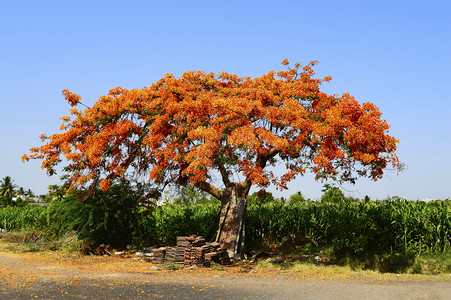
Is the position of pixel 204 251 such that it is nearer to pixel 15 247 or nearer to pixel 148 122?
pixel 148 122

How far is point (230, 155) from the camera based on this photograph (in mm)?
15992

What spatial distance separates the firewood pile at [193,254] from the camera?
1585cm

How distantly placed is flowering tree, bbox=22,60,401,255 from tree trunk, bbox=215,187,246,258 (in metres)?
0.04

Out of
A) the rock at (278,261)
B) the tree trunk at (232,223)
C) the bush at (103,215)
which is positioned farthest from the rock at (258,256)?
the bush at (103,215)

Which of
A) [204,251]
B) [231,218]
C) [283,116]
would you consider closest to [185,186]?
[231,218]

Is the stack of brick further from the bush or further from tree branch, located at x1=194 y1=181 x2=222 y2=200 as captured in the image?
the bush

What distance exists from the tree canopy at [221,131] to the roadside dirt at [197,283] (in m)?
3.37

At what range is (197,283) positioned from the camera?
12320 millimetres

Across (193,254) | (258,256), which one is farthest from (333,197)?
(193,254)

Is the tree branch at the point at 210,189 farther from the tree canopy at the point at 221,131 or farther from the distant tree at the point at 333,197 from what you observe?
the distant tree at the point at 333,197

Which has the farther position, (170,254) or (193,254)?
(170,254)

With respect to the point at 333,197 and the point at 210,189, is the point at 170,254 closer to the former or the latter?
the point at 210,189

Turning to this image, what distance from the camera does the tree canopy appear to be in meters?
15.5

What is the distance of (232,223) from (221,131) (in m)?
4.55
